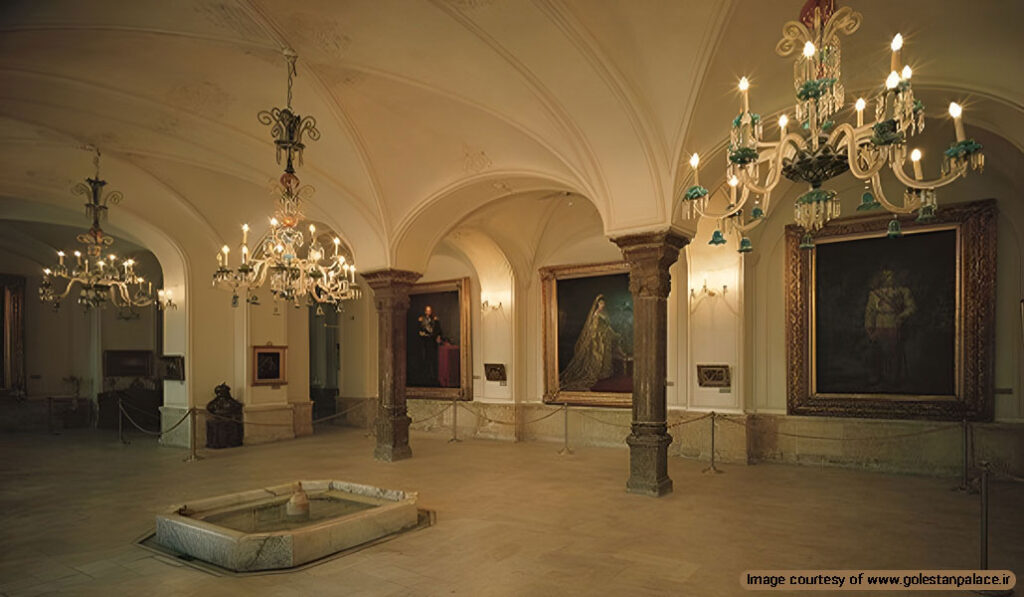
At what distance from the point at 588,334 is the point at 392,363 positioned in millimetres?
3868

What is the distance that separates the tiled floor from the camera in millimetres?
4855

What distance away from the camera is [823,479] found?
28.1 ft

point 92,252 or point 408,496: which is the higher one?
point 92,252

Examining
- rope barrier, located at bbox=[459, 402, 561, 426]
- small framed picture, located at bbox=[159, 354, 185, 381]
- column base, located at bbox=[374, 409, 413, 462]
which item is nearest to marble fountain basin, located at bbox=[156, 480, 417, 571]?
column base, located at bbox=[374, 409, 413, 462]

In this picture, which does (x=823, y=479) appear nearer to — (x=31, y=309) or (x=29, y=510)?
(x=29, y=510)

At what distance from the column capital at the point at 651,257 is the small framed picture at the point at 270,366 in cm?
842

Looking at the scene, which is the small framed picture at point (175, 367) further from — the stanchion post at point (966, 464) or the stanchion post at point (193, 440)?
the stanchion post at point (966, 464)

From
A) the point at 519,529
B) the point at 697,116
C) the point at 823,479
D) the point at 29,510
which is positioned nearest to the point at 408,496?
the point at 519,529

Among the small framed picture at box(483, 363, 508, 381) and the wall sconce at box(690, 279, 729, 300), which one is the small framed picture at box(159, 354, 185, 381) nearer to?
the small framed picture at box(483, 363, 508, 381)

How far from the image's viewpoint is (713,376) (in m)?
10.3

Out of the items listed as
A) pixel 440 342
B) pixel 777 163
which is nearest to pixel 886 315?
pixel 777 163

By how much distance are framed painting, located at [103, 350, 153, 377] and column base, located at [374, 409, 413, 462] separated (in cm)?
942

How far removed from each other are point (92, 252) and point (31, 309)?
9382 mm

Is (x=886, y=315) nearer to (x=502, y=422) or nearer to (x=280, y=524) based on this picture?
(x=502, y=422)
